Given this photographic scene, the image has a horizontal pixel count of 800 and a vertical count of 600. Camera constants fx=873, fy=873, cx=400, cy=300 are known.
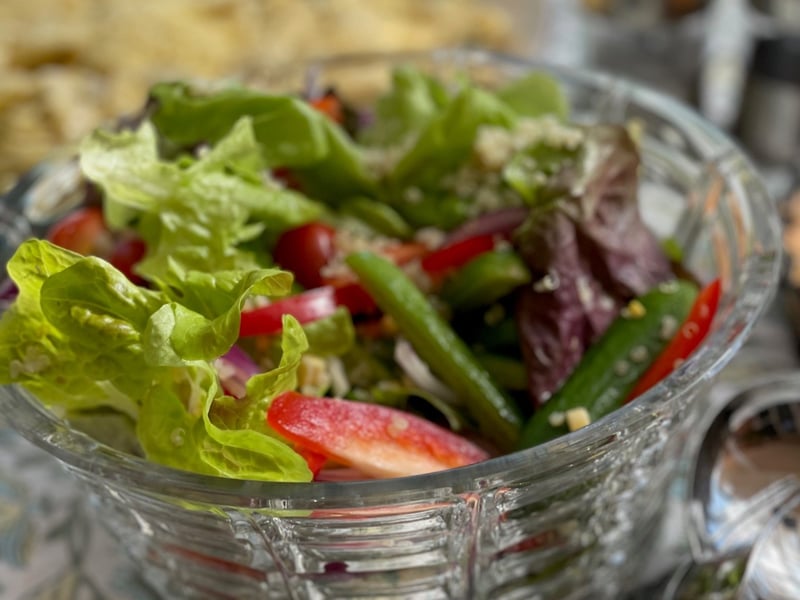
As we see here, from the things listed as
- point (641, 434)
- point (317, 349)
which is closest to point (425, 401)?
point (317, 349)

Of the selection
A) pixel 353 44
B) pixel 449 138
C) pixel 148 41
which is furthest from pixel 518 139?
pixel 148 41

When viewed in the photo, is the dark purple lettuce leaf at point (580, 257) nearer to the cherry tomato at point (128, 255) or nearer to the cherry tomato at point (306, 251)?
the cherry tomato at point (306, 251)

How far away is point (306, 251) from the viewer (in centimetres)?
114

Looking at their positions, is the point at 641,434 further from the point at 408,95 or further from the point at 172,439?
the point at 408,95

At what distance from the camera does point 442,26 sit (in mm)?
2705

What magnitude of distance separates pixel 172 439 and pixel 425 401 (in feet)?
0.98

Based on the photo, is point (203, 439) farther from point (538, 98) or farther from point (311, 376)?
point (538, 98)

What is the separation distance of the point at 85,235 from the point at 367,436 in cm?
60

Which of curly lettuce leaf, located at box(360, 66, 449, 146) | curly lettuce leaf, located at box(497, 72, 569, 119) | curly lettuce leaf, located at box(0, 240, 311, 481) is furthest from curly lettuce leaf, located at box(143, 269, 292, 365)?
curly lettuce leaf, located at box(497, 72, 569, 119)

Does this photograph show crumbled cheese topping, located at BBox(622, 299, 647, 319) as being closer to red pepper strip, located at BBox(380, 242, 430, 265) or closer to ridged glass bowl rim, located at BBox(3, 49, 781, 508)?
ridged glass bowl rim, located at BBox(3, 49, 781, 508)

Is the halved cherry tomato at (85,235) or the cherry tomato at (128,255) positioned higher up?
the halved cherry tomato at (85,235)

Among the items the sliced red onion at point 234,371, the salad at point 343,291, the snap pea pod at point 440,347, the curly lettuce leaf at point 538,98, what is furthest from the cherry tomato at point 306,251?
the curly lettuce leaf at point 538,98

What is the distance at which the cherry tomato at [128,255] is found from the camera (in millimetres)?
1128

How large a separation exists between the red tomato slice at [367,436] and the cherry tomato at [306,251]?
28cm
